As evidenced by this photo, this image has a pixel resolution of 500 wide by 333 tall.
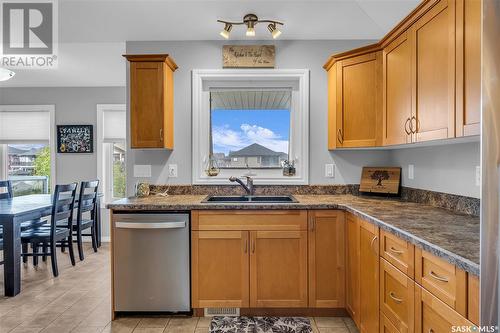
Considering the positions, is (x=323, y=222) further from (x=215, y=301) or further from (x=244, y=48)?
(x=244, y=48)

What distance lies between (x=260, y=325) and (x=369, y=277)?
3.00 feet

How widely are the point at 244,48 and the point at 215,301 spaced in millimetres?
2259

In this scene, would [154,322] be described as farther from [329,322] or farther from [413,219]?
[413,219]

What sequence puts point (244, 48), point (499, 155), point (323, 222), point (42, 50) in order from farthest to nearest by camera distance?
Result: 1. point (42, 50)
2. point (244, 48)
3. point (323, 222)
4. point (499, 155)

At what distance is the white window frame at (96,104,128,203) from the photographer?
488 cm

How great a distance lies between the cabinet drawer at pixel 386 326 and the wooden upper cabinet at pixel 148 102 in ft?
6.79

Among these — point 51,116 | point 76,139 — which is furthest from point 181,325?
point 51,116

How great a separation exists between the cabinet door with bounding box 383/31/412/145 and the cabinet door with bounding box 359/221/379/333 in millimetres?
657

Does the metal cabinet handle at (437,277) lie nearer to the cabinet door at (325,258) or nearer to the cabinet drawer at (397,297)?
the cabinet drawer at (397,297)

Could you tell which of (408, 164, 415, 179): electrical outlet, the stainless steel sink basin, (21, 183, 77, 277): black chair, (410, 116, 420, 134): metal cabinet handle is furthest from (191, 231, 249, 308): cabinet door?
(21, 183, 77, 277): black chair

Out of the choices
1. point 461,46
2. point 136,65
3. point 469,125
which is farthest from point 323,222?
point 136,65

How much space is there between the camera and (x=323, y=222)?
2.39 m

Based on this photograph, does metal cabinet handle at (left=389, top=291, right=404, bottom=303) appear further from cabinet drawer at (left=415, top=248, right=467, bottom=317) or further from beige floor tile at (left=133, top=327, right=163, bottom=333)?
beige floor tile at (left=133, top=327, right=163, bottom=333)

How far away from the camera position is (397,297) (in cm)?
157
